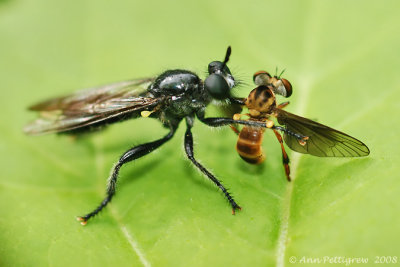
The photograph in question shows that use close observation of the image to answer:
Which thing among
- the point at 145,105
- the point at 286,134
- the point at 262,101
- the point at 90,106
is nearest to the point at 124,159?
the point at 145,105

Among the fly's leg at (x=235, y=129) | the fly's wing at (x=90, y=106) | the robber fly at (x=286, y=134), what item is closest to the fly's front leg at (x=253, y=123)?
the robber fly at (x=286, y=134)

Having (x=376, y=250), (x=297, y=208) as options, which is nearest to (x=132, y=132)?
(x=297, y=208)

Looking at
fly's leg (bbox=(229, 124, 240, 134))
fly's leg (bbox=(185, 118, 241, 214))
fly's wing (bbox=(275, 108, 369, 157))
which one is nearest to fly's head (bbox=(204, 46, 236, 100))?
fly's leg (bbox=(229, 124, 240, 134))

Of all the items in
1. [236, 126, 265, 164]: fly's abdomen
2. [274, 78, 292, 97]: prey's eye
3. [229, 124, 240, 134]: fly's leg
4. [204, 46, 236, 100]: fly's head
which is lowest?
[229, 124, 240, 134]: fly's leg

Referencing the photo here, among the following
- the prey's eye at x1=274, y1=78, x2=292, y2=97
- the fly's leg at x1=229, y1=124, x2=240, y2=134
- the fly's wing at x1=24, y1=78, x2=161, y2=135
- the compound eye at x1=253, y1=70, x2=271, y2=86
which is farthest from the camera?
the fly's wing at x1=24, y1=78, x2=161, y2=135

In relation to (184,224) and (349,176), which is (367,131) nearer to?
(349,176)

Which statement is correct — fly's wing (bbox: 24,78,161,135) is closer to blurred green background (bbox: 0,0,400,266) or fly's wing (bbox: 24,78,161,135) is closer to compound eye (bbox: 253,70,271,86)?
blurred green background (bbox: 0,0,400,266)

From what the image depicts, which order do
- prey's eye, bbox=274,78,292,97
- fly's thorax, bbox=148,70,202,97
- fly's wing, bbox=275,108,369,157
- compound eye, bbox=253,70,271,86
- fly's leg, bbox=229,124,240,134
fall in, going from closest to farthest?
fly's wing, bbox=275,108,369,157 → prey's eye, bbox=274,78,292,97 → compound eye, bbox=253,70,271,86 → fly's leg, bbox=229,124,240,134 → fly's thorax, bbox=148,70,202,97
